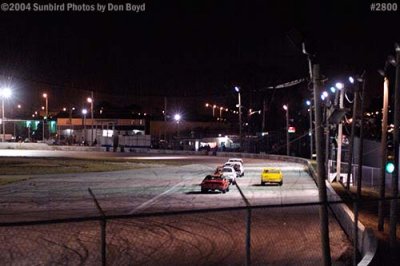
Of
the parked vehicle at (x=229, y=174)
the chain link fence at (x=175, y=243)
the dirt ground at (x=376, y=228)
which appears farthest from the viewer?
the parked vehicle at (x=229, y=174)

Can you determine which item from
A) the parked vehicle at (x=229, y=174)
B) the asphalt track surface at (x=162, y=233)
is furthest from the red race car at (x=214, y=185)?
the parked vehicle at (x=229, y=174)

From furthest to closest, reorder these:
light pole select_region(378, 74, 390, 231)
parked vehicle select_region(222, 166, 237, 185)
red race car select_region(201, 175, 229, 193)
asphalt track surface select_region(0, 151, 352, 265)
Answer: parked vehicle select_region(222, 166, 237, 185) < red race car select_region(201, 175, 229, 193) < light pole select_region(378, 74, 390, 231) < asphalt track surface select_region(0, 151, 352, 265)

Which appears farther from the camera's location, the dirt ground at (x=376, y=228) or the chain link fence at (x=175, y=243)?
the chain link fence at (x=175, y=243)

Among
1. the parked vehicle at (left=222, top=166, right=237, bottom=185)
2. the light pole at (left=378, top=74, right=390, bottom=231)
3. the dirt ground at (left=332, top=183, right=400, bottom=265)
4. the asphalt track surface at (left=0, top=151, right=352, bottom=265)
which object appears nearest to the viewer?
the dirt ground at (left=332, top=183, right=400, bottom=265)

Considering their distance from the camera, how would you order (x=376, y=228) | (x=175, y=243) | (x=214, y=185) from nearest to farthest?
1. (x=175, y=243)
2. (x=376, y=228)
3. (x=214, y=185)

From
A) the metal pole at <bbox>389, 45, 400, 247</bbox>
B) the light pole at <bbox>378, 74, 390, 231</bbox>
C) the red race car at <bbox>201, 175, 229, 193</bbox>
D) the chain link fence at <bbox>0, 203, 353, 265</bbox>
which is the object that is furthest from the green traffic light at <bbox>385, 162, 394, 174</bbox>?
the red race car at <bbox>201, 175, 229, 193</bbox>

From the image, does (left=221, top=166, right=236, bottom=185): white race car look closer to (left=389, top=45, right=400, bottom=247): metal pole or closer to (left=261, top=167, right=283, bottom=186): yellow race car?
(left=261, top=167, right=283, bottom=186): yellow race car

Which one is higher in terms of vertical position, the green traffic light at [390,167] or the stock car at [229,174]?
the green traffic light at [390,167]

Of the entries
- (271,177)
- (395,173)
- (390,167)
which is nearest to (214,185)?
(271,177)

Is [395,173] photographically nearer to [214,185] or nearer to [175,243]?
[175,243]

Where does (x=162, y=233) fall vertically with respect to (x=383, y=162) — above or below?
below

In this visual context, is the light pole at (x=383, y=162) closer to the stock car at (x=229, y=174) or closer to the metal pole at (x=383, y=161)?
the metal pole at (x=383, y=161)

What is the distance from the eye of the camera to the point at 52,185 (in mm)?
43188

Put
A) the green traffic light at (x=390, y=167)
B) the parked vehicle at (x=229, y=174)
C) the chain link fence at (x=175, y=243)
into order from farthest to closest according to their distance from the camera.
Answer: the parked vehicle at (x=229, y=174) → the green traffic light at (x=390, y=167) → the chain link fence at (x=175, y=243)
